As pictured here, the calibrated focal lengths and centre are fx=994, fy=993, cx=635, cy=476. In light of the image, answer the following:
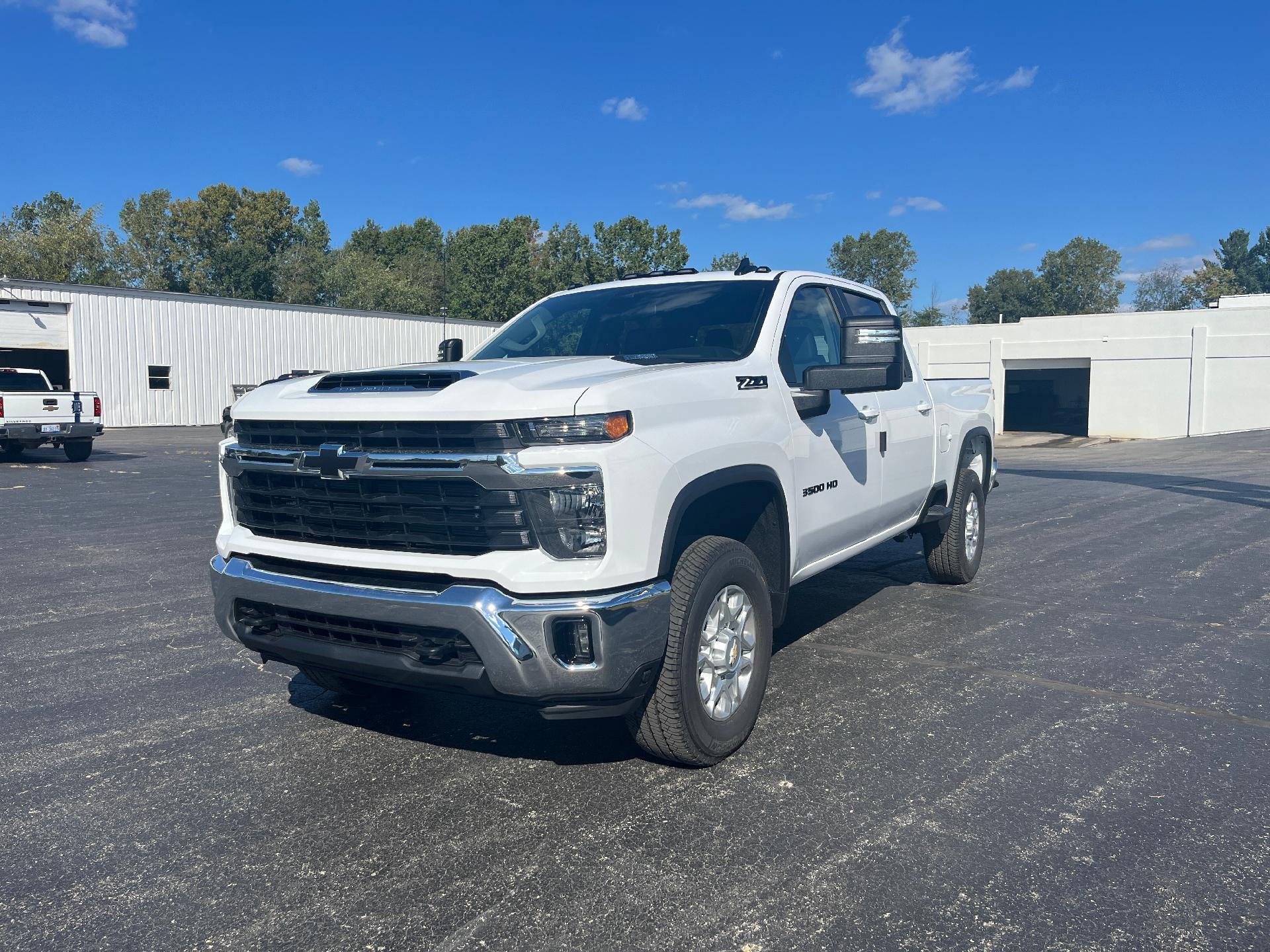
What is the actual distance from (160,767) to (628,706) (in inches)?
77.5

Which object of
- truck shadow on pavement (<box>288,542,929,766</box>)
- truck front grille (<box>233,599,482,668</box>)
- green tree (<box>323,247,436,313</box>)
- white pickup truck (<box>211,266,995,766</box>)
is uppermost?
green tree (<box>323,247,436,313</box>)

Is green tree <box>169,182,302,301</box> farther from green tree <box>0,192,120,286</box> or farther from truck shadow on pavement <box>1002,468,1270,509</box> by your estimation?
truck shadow on pavement <box>1002,468,1270,509</box>

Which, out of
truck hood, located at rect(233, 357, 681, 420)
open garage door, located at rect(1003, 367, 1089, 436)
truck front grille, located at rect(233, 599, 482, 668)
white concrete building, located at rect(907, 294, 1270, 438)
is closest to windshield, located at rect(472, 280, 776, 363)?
truck hood, located at rect(233, 357, 681, 420)

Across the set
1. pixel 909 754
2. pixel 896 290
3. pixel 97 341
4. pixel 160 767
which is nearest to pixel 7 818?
pixel 160 767

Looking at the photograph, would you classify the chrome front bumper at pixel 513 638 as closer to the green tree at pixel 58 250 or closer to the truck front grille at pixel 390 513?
the truck front grille at pixel 390 513

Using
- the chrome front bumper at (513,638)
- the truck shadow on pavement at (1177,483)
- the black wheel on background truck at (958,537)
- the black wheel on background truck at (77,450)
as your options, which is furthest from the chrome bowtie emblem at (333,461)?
the black wheel on background truck at (77,450)

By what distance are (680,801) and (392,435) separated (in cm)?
168

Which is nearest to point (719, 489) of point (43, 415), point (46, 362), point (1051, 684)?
→ point (1051, 684)

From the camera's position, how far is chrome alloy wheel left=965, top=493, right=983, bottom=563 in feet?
24.2

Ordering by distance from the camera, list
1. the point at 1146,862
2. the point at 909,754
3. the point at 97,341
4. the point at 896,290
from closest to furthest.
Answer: the point at 1146,862 → the point at 909,754 → the point at 97,341 → the point at 896,290

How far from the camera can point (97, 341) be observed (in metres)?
32.4

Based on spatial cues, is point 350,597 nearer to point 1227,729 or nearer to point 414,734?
point 414,734

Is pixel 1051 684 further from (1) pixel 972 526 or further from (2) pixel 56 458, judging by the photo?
(2) pixel 56 458

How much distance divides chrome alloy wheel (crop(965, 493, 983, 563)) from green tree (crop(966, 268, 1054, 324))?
113 m
